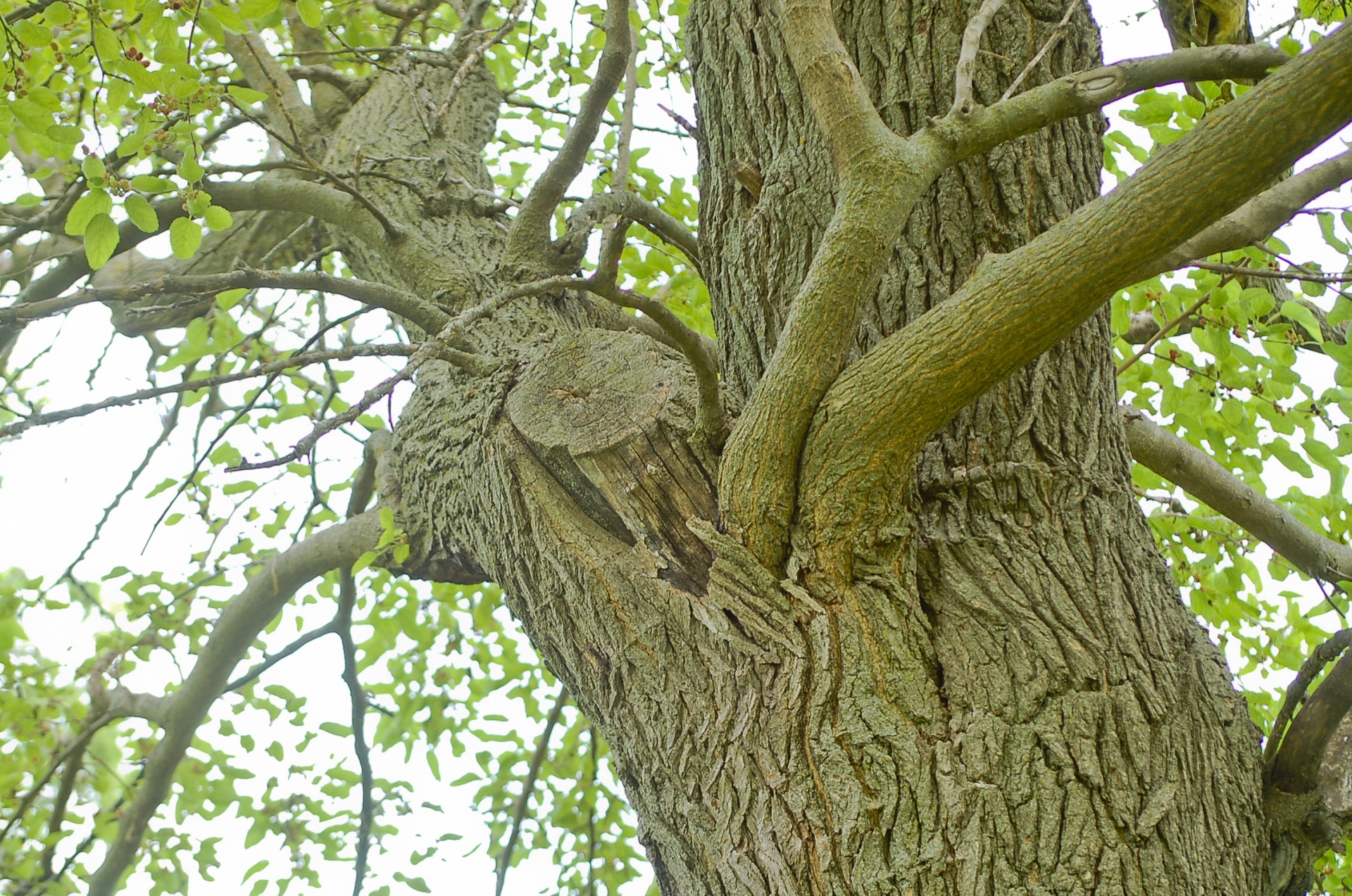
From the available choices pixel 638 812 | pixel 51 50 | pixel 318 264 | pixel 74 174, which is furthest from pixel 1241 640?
pixel 51 50

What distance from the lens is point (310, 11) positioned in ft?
7.25

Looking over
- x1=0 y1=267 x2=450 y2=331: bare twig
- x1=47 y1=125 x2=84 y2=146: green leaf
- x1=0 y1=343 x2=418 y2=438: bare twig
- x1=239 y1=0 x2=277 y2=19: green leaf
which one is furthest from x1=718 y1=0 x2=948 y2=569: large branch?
x1=47 y1=125 x2=84 y2=146: green leaf

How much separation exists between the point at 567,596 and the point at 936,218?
3.29ft

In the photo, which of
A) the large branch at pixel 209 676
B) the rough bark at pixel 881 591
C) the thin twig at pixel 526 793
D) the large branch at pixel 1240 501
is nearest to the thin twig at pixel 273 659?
the large branch at pixel 209 676

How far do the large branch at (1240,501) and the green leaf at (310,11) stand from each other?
A: 2.16 m

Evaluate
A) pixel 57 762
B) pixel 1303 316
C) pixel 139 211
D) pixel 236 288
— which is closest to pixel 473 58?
pixel 139 211

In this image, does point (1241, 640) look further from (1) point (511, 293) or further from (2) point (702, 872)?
(1) point (511, 293)

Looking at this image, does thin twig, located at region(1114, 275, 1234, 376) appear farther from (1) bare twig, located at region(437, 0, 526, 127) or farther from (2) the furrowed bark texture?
(1) bare twig, located at region(437, 0, 526, 127)

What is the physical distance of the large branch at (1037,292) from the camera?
116 centimetres

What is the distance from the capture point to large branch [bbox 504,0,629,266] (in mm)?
2021

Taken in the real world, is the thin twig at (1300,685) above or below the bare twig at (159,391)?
below

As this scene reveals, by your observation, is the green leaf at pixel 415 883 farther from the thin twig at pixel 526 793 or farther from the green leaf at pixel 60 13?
the green leaf at pixel 60 13

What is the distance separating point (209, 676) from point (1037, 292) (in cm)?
293

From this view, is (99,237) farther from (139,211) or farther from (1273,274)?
(1273,274)
